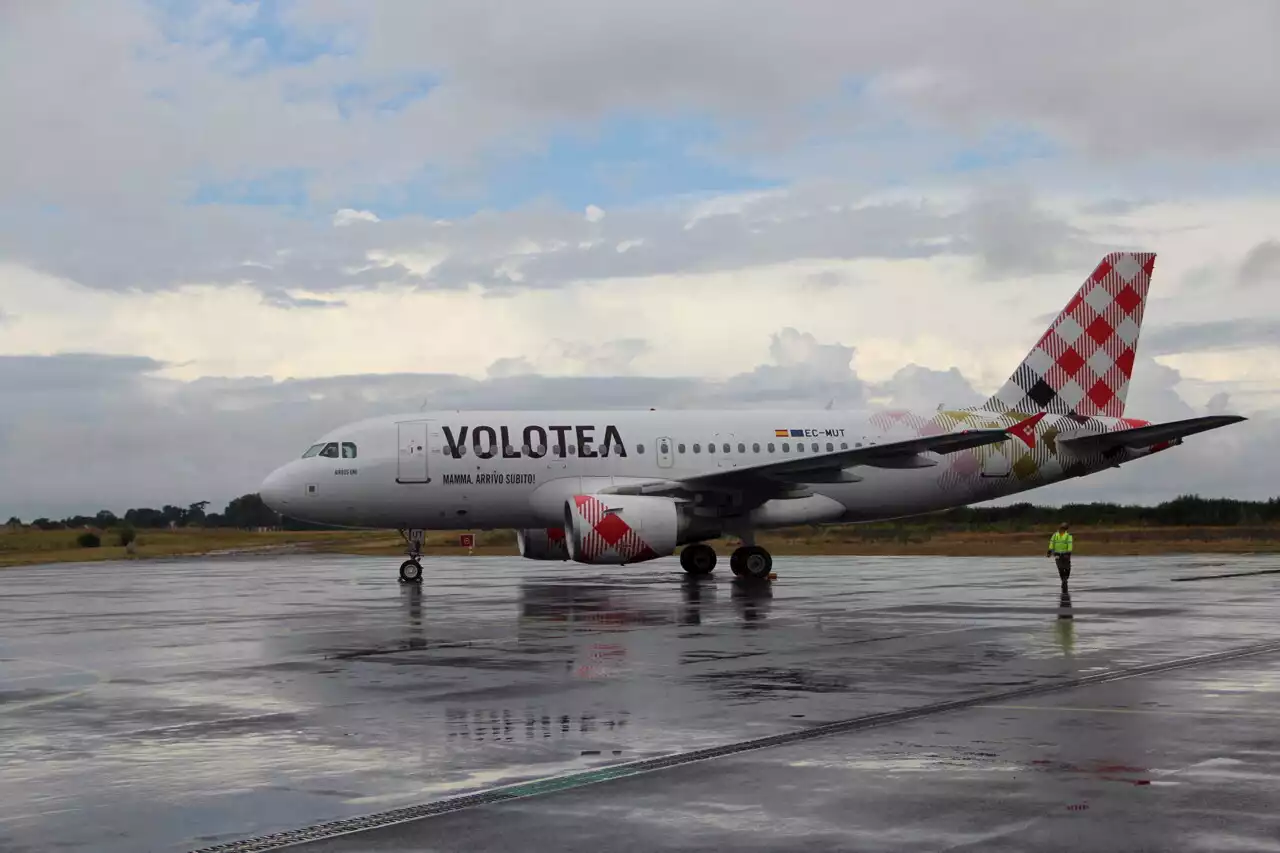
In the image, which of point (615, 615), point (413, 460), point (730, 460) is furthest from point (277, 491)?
point (615, 615)

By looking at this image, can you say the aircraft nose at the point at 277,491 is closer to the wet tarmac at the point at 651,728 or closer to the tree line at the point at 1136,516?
the wet tarmac at the point at 651,728

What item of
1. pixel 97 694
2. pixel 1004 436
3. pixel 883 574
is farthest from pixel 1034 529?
pixel 97 694

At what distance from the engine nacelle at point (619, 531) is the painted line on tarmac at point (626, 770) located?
48.0ft

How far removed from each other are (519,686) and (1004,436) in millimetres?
17849

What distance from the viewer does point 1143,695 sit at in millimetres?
12023

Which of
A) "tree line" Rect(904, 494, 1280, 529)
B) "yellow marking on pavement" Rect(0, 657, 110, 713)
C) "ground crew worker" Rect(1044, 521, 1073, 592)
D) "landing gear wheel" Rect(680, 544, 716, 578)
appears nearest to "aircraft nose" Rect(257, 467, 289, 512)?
"landing gear wheel" Rect(680, 544, 716, 578)

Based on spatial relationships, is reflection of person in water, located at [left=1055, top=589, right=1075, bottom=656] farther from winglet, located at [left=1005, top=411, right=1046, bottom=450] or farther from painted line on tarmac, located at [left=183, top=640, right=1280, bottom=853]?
winglet, located at [left=1005, top=411, right=1046, bottom=450]

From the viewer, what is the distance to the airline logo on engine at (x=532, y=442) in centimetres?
3142

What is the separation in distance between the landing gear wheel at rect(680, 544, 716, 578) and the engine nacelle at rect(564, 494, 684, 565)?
502cm

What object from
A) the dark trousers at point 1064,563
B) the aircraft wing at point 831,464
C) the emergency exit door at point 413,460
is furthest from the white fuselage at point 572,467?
the dark trousers at point 1064,563

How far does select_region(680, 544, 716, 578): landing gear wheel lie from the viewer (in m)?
33.1

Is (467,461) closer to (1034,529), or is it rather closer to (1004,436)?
(1004,436)

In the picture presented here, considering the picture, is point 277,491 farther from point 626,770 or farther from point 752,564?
point 626,770

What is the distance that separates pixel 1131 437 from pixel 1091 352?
3.13 meters
